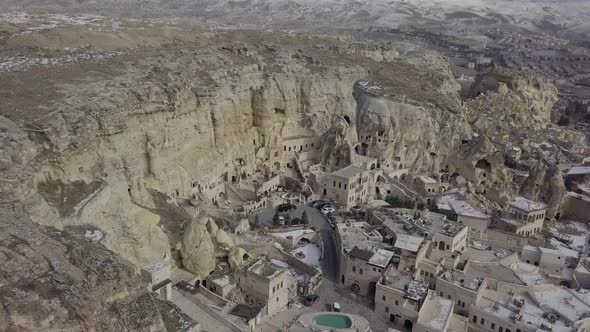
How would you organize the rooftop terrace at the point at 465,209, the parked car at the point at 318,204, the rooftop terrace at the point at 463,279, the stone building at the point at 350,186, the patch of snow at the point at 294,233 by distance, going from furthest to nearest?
the stone building at the point at 350,186
the parked car at the point at 318,204
the rooftop terrace at the point at 465,209
the patch of snow at the point at 294,233
the rooftop terrace at the point at 463,279

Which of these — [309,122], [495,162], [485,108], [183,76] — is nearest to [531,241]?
[495,162]

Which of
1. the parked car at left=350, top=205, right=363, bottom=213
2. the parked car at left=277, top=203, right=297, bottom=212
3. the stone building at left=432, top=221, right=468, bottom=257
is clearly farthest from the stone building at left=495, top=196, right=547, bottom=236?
the parked car at left=277, top=203, right=297, bottom=212

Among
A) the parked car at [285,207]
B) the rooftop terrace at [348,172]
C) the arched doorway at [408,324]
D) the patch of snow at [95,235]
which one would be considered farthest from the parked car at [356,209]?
the patch of snow at [95,235]

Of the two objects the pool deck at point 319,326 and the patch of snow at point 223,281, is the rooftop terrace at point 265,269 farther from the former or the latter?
the pool deck at point 319,326

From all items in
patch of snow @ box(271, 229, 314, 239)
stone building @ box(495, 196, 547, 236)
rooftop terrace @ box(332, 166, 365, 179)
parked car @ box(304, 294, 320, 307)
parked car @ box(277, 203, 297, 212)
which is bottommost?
parked car @ box(304, 294, 320, 307)

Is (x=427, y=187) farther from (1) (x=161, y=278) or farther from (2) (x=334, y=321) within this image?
(1) (x=161, y=278)

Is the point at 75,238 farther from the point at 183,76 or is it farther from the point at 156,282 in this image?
the point at 183,76

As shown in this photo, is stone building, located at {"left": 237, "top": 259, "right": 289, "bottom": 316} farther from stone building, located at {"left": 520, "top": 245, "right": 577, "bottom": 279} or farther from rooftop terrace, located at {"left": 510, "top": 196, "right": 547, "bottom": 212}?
rooftop terrace, located at {"left": 510, "top": 196, "right": 547, "bottom": 212}
